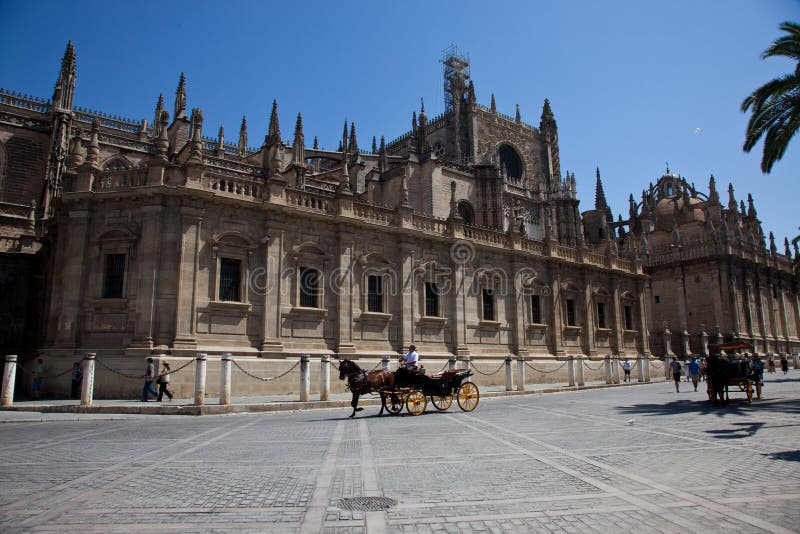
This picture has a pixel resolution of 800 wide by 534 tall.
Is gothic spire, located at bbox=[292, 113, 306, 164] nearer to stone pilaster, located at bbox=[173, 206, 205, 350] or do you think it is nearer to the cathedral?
the cathedral

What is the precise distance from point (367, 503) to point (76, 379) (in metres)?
15.6

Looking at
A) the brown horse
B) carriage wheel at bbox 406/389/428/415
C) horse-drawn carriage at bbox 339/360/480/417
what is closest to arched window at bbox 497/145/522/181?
horse-drawn carriage at bbox 339/360/480/417

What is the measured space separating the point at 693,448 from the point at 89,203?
1951 centimetres

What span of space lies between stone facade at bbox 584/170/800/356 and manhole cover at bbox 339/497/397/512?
136 feet

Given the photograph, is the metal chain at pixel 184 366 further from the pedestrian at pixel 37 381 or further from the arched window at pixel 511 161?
the arched window at pixel 511 161

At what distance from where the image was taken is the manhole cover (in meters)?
5.14

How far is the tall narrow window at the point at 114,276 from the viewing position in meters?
18.8

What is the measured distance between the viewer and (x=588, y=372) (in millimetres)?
30328

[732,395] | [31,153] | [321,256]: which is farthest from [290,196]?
[31,153]

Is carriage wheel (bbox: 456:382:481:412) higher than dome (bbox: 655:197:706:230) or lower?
lower

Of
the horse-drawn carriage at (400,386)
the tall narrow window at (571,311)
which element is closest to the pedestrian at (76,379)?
the horse-drawn carriage at (400,386)

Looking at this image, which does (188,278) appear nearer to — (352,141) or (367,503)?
(367,503)

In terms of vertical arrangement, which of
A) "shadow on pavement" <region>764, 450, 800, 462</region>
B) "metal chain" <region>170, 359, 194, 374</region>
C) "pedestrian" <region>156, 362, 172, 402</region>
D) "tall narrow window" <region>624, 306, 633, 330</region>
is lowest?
"shadow on pavement" <region>764, 450, 800, 462</region>

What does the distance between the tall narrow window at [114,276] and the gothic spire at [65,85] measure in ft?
72.6
